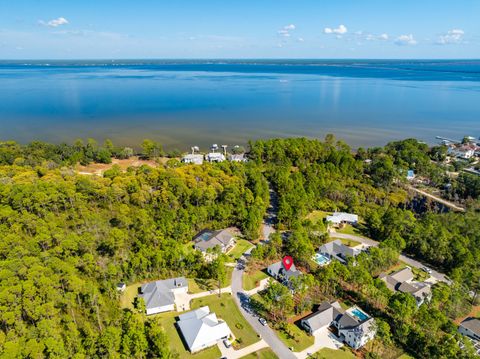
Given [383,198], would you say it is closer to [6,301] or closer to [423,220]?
[423,220]

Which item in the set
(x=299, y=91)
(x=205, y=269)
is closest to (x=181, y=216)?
(x=205, y=269)

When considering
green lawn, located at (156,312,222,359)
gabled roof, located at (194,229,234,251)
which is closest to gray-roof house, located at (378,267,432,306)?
gabled roof, located at (194,229,234,251)

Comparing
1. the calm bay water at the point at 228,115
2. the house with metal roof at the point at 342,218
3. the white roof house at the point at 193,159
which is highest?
the calm bay water at the point at 228,115

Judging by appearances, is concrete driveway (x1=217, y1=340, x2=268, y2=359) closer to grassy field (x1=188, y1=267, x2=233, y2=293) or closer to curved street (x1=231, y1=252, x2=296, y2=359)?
curved street (x1=231, y1=252, x2=296, y2=359)

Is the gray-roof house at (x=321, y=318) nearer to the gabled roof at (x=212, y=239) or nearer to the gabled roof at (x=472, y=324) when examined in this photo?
the gabled roof at (x=472, y=324)

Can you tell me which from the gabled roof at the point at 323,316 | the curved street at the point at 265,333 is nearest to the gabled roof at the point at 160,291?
the curved street at the point at 265,333

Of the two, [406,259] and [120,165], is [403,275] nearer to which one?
[406,259]

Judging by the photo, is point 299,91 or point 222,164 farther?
point 299,91
